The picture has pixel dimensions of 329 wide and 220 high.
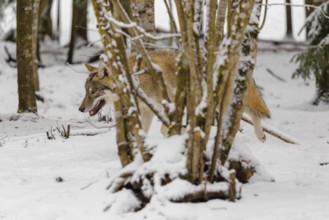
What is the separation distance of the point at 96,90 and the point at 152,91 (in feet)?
2.51

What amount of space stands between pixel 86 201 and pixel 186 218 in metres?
0.85

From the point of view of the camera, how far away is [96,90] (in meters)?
7.84

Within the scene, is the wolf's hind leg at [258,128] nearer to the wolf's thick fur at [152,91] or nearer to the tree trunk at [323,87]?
the wolf's thick fur at [152,91]

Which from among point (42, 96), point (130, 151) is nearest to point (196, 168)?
point (130, 151)

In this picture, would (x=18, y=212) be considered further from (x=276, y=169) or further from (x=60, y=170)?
(x=276, y=169)

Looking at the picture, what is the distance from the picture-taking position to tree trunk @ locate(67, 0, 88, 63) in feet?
71.5

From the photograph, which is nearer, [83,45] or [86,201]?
[86,201]

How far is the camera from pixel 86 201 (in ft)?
14.1

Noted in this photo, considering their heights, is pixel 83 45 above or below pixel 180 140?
below

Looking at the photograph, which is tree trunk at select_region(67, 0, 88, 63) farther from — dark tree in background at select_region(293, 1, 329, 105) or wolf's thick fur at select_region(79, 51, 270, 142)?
wolf's thick fur at select_region(79, 51, 270, 142)

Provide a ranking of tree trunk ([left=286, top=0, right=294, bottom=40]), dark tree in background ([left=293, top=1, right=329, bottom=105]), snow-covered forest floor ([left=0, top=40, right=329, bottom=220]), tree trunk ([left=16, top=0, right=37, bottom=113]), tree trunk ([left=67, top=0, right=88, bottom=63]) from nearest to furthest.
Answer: snow-covered forest floor ([left=0, top=40, right=329, bottom=220]) < tree trunk ([left=16, top=0, right=37, bottom=113]) < dark tree in background ([left=293, top=1, right=329, bottom=105]) < tree trunk ([left=67, top=0, right=88, bottom=63]) < tree trunk ([left=286, top=0, right=294, bottom=40])

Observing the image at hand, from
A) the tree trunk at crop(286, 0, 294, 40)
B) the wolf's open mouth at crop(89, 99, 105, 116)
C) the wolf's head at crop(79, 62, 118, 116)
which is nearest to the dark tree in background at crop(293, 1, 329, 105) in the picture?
the wolf's open mouth at crop(89, 99, 105, 116)

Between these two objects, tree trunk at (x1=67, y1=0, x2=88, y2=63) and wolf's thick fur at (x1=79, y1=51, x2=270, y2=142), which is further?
tree trunk at (x1=67, y1=0, x2=88, y2=63)

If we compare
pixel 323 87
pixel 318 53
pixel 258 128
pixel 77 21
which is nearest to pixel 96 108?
pixel 258 128
